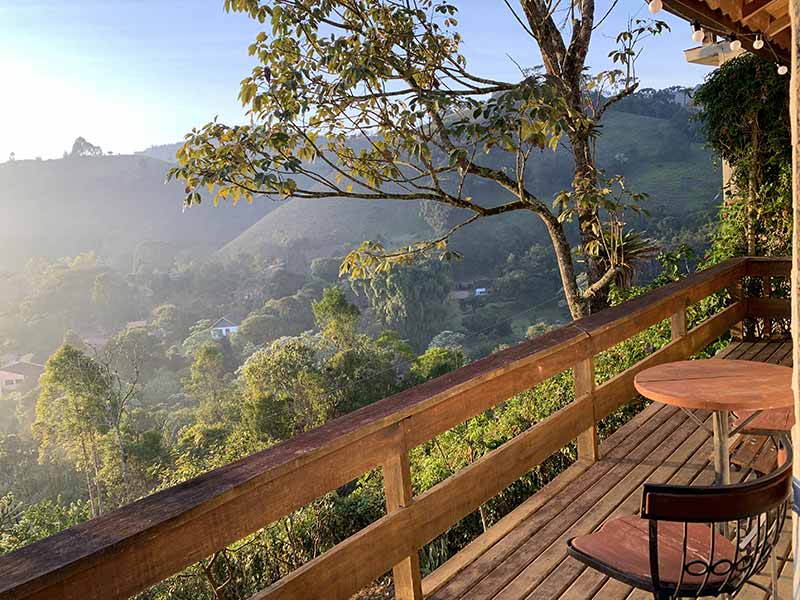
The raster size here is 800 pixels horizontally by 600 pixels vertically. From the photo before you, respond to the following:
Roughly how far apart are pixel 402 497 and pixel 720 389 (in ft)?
3.49

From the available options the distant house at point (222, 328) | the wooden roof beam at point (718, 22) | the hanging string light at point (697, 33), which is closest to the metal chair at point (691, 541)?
the wooden roof beam at point (718, 22)

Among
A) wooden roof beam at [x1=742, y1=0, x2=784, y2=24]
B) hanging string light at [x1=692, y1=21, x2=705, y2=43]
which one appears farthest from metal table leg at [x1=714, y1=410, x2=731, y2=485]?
hanging string light at [x1=692, y1=21, x2=705, y2=43]

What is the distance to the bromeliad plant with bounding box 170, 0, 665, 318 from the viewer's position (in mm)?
4879

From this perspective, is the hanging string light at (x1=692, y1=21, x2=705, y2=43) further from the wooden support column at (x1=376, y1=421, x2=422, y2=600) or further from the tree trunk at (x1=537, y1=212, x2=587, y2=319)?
the wooden support column at (x1=376, y1=421, x2=422, y2=600)

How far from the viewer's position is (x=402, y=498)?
178cm

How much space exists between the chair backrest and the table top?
1.48ft

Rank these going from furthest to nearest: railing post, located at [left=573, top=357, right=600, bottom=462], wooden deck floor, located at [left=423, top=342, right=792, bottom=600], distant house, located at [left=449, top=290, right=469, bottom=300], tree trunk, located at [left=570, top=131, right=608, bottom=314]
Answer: distant house, located at [left=449, top=290, right=469, bottom=300]
tree trunk, located at [left=570, top=131, right=608, bottom=314]
railing post, located at [left=573, top=357, right=600, bottom=462]
wooden deck floor, located at [left=423, top=342, right=792, bottom=600]

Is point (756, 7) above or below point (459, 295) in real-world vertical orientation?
above

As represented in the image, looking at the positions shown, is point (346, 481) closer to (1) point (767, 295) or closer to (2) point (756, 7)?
(2) point (756, 7)

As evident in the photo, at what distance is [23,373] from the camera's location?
26.8 meters

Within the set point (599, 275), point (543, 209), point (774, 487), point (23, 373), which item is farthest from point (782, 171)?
point (23, 373)

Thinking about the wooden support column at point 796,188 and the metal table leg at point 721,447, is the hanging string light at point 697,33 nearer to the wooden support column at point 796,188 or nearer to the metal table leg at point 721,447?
the metal table leg at point 721,447

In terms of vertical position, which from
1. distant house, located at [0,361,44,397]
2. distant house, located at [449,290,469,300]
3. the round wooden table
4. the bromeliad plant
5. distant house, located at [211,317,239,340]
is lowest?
distant house, located at [0,361,44,397]

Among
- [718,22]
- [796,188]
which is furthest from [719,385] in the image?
[718,22]
